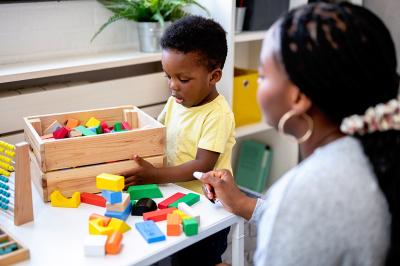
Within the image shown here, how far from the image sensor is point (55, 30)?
184 centimetres

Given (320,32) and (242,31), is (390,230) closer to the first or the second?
(320,32)

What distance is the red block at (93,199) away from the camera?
46.9 inches

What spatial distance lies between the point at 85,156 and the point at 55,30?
2.65 ft

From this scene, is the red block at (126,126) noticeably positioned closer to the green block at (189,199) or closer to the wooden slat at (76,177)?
the wooden slat at (76,177)

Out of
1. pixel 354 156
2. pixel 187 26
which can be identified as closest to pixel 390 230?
pixel 354 156

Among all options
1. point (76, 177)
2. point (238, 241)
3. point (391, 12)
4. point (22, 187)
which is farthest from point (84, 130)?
point (391, 12)

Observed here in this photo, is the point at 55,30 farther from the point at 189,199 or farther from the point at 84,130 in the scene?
the point at 189,199

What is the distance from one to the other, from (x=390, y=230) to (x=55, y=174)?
2.57 feet

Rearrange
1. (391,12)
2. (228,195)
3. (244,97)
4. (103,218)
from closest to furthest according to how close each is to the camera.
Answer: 1. (103,218)
2. (228,195)
3. (244,97)
4. (391,12)

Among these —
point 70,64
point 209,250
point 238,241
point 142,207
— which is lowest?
point 209,250

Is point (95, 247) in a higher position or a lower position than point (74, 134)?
lower

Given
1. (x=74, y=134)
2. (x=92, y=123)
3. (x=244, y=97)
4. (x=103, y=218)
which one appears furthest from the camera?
(x=244, y=97)

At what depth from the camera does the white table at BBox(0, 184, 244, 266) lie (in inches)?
38.0

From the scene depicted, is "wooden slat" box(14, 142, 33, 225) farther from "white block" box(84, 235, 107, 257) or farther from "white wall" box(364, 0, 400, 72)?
"white wall" box(364, 0, 400, 72)
